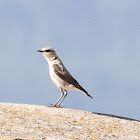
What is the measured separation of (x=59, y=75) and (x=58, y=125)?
231 cm

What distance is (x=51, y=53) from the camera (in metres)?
10.8

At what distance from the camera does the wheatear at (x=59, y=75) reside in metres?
10.3

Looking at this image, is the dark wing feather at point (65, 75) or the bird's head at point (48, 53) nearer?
the dark wing feather at point (65, 75)

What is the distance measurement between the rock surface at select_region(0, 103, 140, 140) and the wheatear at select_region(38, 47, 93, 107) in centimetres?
66

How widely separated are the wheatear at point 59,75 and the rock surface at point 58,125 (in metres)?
0.66

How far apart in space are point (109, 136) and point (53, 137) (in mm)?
1396

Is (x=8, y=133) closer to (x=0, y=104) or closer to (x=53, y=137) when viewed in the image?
(x=53, y=137)

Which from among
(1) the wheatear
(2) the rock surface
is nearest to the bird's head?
(1) the wheatear

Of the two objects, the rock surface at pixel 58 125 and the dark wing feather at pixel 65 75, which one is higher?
the dark wing feather at pixel 65 75

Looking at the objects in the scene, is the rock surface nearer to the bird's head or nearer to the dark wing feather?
the dark wing feather

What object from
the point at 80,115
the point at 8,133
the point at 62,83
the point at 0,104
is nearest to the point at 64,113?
the point at 80,115

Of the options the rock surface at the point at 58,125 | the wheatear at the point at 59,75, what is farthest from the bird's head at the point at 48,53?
the rock surface at the point at 58,125

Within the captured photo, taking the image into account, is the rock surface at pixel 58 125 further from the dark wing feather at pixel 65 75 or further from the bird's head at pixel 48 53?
the bird's head at pixel 48 53

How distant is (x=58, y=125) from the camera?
8.26 meters
